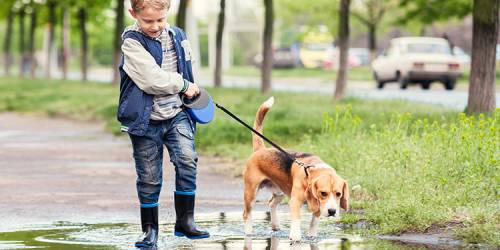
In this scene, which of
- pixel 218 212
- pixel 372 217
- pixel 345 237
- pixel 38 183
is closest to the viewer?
pixel 345 237

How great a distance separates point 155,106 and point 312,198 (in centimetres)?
121

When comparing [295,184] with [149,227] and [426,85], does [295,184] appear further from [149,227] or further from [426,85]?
[426,85]

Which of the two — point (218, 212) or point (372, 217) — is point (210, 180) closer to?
point (218, 212)

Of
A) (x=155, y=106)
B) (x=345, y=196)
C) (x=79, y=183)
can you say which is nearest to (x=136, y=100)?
(x=155, y=106)

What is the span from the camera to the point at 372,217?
8.85 meters

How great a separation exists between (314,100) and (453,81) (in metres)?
10.4

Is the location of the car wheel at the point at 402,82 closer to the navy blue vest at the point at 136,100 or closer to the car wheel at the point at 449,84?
the car wheel at the point at 449,84

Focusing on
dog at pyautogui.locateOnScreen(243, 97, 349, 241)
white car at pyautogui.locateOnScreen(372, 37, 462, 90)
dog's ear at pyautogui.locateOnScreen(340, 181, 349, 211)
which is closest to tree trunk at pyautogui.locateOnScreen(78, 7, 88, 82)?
white car at pyautogui.locateOnScreen(372, 37, 462, 90)

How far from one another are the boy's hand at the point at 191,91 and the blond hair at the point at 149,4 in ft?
1.86

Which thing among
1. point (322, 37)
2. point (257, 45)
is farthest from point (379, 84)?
point (257, 45)

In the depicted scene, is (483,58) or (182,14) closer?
(483,58)

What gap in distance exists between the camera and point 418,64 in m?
34.0

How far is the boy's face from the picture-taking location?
753 centimetres

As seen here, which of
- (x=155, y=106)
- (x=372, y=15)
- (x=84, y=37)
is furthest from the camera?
(x=372, y=15)
